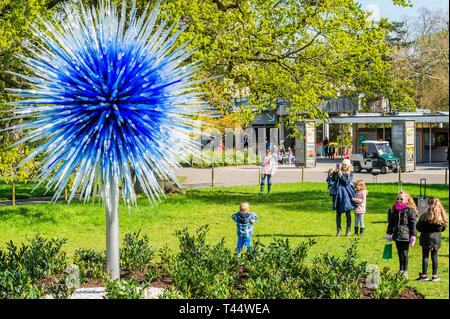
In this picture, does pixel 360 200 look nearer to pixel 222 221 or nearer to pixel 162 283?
pixel 222 221

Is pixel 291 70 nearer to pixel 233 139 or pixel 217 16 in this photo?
pixel 217 16

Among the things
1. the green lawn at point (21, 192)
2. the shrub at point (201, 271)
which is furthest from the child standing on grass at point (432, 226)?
the green lawn at point (21, 192)

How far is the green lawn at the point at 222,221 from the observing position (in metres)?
11.6

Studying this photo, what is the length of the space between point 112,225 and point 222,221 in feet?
28.2

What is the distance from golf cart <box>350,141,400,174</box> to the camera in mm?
30828

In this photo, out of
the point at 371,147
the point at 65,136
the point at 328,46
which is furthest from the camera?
the point at 371,147

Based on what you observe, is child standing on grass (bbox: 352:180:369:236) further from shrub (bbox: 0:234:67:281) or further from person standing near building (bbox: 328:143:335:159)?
person standing near building (bbox: 328:143:335:159)

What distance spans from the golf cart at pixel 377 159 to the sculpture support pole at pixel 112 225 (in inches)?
1018

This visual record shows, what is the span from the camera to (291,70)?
18969 mm

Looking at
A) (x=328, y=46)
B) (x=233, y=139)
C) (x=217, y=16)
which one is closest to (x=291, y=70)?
(x=328, y=46)

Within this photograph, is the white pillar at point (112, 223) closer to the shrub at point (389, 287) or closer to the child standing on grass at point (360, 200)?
the shrub at point (389, 287)

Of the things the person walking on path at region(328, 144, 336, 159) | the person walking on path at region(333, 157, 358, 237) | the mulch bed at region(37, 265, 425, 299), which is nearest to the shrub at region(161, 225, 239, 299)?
the mulch bed at region(37, 265, 425, 299)

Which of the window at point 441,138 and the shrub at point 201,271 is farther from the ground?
the window at point 441,138
